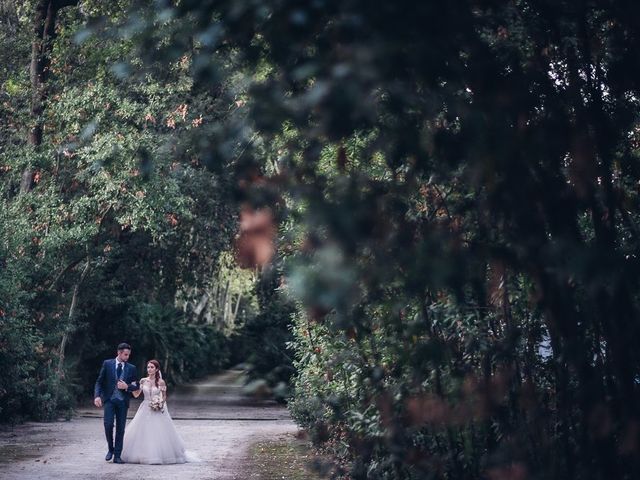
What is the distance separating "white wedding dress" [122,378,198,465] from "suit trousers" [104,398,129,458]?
0.23m

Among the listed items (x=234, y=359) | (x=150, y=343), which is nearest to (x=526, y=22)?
(x=150, y=343)

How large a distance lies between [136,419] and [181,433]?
544cm

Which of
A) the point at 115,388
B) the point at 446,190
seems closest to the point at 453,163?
the point at 446,190

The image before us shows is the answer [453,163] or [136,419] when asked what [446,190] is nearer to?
[453,163]

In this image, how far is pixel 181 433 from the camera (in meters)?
22.5

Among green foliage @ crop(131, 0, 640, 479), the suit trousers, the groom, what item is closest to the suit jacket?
the groom

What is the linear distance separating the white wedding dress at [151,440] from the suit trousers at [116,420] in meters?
0.23

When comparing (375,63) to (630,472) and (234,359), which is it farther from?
(234,359)

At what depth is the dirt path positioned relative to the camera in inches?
590

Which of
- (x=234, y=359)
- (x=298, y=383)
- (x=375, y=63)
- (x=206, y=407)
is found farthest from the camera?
(x=234, y=359)

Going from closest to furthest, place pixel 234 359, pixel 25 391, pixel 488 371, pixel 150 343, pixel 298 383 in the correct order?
pixel 488 371 → pixel 298 383 → pixel 25 391 → pixel 150 343 → pixel 234 359

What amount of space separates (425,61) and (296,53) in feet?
2.60

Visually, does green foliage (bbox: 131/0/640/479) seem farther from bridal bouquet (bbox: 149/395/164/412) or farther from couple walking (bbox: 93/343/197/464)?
bridal bouquet (bbox: 149/395/164/412)

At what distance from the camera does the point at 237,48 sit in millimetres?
5355
